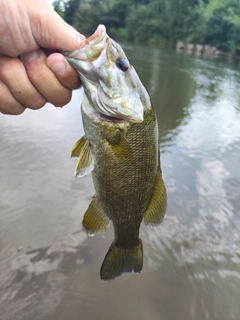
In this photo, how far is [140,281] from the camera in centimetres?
363

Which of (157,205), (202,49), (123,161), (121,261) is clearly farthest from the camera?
(202,49)

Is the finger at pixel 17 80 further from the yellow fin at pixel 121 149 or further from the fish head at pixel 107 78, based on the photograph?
the yellow fin at pixel 121 149

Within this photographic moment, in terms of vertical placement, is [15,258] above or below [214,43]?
above

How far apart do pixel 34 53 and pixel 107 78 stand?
1.74 ft

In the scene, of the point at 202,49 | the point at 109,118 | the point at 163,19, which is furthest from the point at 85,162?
the point at 163,19

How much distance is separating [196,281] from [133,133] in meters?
2.77

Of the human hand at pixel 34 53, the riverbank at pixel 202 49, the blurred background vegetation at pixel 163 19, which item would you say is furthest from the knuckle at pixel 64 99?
the blurred background vegetation at pixel 163 19

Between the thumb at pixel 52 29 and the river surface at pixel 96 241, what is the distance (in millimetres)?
2712

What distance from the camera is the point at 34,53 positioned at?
185 cm

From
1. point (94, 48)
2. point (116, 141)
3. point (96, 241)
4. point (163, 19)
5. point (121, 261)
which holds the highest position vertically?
point (94, 48)

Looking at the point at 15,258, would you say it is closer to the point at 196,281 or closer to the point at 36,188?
the point at 36,188

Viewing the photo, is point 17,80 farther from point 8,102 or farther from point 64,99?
point 64,99

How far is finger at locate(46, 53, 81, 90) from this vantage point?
5.67 ft

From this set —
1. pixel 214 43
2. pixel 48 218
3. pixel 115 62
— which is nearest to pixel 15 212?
pixel 48 218
